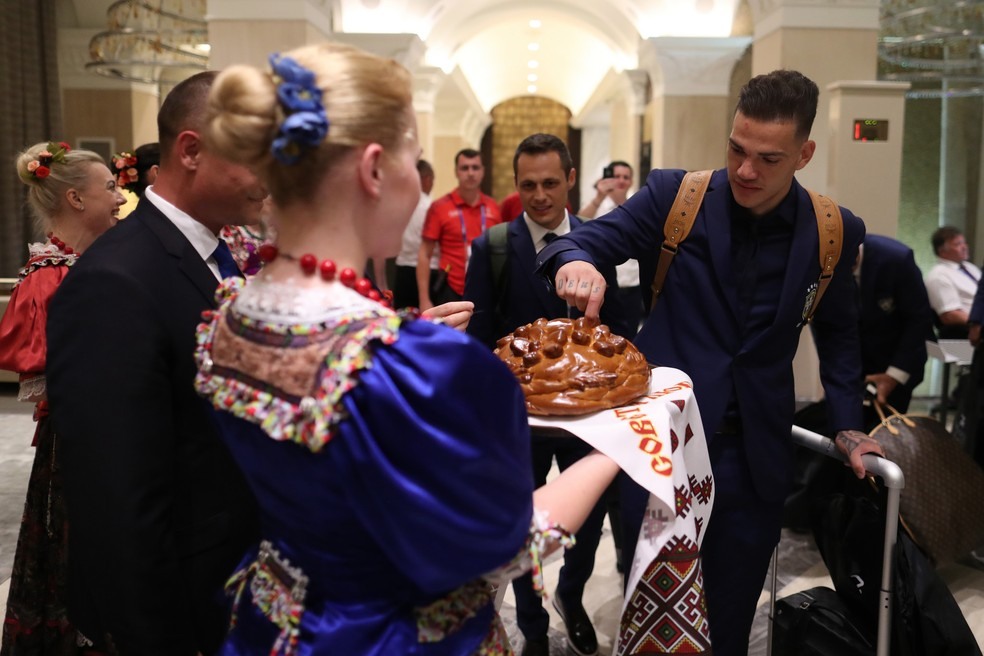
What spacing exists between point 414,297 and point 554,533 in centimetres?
601

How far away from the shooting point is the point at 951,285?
23.0 ft

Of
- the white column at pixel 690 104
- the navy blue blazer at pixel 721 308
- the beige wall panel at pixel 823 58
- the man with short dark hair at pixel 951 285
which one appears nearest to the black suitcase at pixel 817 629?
the navy blue blazer at pixel 721 308

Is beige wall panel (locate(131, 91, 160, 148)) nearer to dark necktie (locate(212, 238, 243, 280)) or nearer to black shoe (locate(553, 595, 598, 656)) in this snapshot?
black shoe (locate(553, 595, 598, 656))

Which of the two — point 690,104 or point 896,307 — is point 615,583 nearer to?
point 896,307

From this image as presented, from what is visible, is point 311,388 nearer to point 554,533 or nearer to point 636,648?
point 554,533

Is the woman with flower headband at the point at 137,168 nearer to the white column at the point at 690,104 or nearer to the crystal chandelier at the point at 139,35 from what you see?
the crystal chandelier at the point at 139,35

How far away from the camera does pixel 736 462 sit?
2365 millimetres

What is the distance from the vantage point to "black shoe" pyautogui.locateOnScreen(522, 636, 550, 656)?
3082 millimetres

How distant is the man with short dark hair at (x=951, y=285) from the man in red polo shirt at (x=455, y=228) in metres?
3.70

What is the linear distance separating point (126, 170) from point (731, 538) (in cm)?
250

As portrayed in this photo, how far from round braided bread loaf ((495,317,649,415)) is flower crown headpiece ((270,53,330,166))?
0.69m

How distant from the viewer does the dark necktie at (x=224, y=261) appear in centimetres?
183

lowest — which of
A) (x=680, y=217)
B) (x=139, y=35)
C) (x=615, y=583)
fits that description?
(x=615, y=583)

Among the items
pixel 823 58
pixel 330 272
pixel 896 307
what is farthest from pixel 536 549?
pixel 823 58
